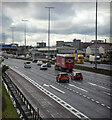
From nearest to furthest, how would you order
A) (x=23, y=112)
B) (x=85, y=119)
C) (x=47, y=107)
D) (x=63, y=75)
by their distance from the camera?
(x=85, y=119) → (x=23, y=112) → (x=47, y=107) → (x=63, y=75)

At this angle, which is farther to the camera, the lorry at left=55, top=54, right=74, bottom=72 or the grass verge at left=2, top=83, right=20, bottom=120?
the lorry at left=55, top=54, right=74, bottom=72

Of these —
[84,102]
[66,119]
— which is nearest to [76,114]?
[66,119]

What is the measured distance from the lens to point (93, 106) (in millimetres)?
18672

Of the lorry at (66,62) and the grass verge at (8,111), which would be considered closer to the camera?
the grass verge at (8,111)

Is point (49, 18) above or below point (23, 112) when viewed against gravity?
above

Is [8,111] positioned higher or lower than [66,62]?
lower

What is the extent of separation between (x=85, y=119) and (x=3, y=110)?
5825mm

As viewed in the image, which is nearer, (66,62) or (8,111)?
(8,111)

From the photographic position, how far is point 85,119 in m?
14.8

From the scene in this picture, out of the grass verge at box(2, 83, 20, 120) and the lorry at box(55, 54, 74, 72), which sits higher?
the lorry at box(55, 54, 74, 72)

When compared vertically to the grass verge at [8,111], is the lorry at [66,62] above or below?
above

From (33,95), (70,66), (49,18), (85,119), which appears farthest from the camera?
(49,18)

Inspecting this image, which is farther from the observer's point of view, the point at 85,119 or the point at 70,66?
the point at 70,66

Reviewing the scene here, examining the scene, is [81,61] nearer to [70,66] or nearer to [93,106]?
[70,66]
